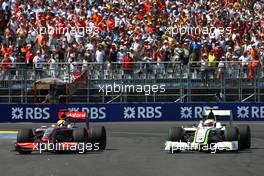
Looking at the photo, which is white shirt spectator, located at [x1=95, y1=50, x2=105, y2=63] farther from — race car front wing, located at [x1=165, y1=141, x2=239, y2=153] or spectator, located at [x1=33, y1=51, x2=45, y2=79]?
race car front wing, located at [x1=165, y1=141, x2=239, y2=153]

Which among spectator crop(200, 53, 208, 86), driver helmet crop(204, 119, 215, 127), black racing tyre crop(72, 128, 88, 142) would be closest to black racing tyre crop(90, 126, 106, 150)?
black racing tyre crop(72, 128, 88, 142)

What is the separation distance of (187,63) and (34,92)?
6.18m

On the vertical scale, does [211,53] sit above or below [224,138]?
above

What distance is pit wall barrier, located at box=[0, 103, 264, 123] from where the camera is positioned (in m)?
34.7

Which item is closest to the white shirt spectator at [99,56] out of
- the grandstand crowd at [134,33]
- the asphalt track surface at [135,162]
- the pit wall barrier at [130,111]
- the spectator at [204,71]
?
the grandstand crowd at [134,33]

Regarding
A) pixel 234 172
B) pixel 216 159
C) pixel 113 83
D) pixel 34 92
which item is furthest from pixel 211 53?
pixel 234 172

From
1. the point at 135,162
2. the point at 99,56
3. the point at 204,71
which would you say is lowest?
the point at 135,162

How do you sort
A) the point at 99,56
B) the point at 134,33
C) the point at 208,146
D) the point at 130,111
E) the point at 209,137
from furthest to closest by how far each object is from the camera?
the point at 134,33 < the point at 130,111 < the point at 99,56 < the point at 209,137 < the point at 208,146

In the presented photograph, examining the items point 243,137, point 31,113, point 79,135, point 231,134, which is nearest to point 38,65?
point 31,113

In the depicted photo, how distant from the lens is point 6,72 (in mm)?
34125

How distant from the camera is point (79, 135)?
21062 mm

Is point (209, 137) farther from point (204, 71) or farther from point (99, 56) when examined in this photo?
point (99, 56)

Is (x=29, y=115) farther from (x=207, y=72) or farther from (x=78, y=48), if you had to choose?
(x=207, y=72)

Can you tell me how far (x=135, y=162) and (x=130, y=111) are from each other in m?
16.9
